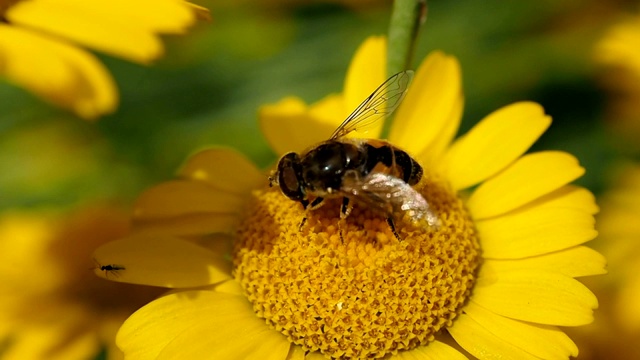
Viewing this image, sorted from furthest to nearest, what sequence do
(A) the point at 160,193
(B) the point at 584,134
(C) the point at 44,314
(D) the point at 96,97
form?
(B) the point at 584,134 < (C) the point at 44,314 < (A) the point at 160,193 < (D) the point at 96,97

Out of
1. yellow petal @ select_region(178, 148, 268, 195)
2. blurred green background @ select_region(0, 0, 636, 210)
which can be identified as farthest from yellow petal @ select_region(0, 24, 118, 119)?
blurred green background @ select_region(0, 0, 636, 210)

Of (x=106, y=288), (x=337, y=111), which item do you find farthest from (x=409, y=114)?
(x=106, y=288)

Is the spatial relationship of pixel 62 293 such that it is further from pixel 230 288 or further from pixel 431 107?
pixel 431 107

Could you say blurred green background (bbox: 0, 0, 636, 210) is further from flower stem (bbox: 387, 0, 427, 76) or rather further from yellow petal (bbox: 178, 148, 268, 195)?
flower stem (bbox: 387, 0, 427, 76)

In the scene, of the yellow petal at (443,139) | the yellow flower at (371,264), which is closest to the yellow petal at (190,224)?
the yellow flower at (371,264)

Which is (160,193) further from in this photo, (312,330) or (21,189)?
(21,189)

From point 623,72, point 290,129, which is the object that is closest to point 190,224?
point 290,129

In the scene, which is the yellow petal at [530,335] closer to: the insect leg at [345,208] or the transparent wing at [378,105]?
the insect leg at [345,208]
